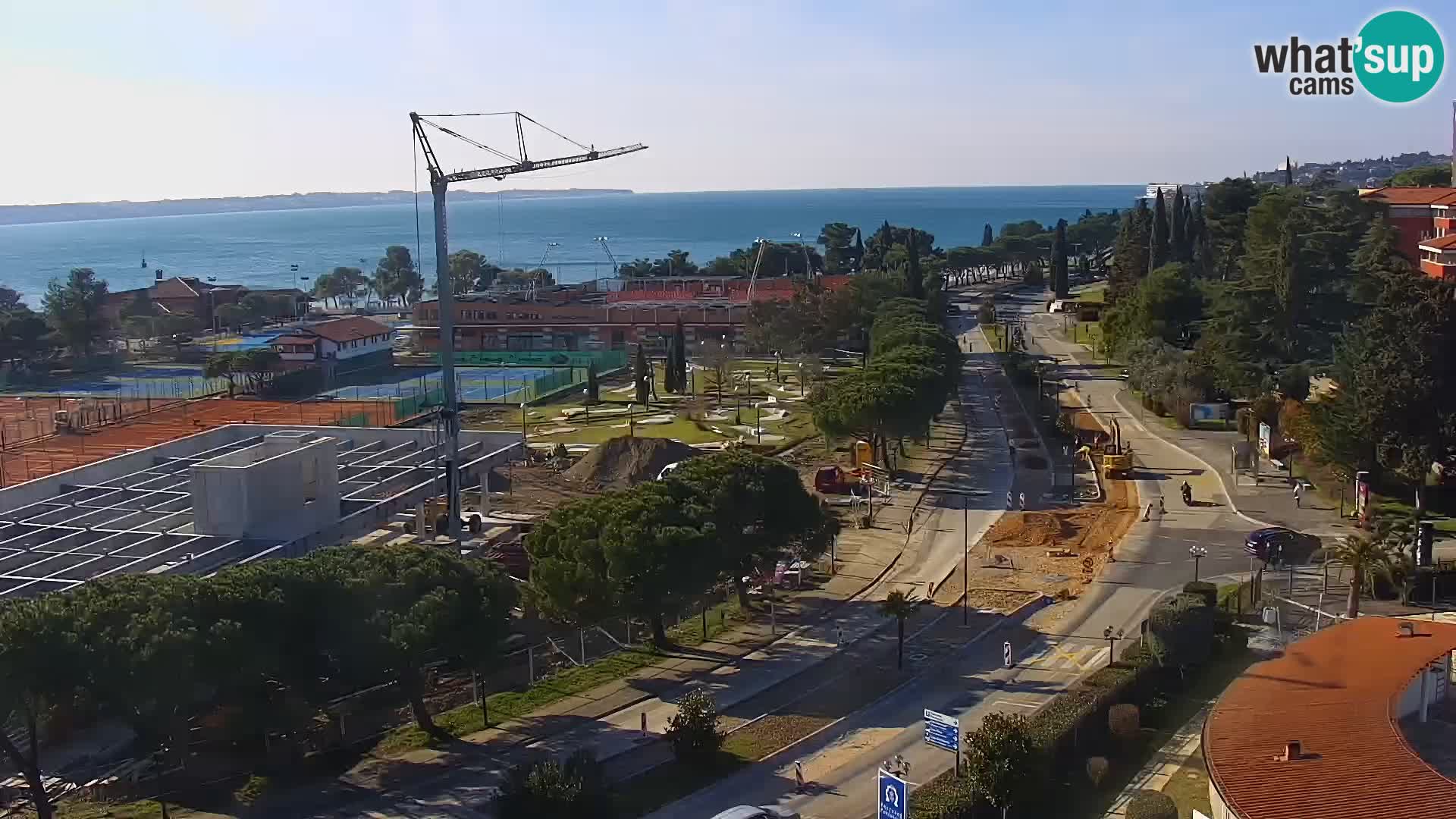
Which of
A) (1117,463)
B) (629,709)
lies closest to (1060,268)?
(1117,463)

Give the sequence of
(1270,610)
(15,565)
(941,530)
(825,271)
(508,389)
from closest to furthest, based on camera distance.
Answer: (1270,610), (15,565), (941,530), (508,389), (825,271)

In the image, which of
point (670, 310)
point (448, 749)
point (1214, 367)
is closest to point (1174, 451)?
point (1214, 367)

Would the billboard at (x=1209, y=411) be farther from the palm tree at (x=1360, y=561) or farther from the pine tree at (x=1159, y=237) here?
the pine tree at (x=1159, y=237)

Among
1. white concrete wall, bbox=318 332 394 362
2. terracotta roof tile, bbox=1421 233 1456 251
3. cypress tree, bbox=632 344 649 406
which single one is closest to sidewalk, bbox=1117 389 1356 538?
terracotta roof tile, bbox=1421 233 1456 251

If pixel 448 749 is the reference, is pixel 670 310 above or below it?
above

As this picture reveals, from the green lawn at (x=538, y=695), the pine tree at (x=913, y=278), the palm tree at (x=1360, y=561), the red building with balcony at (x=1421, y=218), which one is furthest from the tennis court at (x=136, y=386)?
the red building with balcony at (x=1421, y=218)

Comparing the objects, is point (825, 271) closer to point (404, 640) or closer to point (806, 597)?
point (806, 597)
